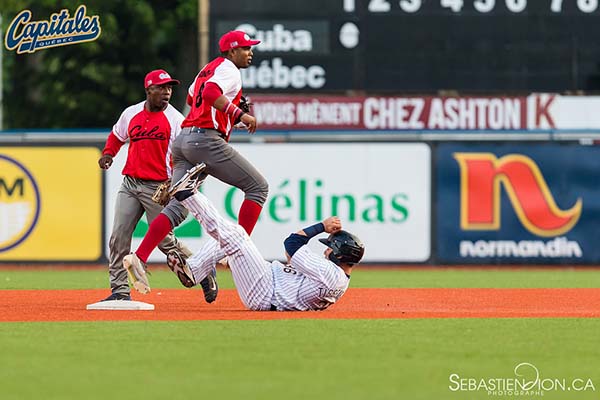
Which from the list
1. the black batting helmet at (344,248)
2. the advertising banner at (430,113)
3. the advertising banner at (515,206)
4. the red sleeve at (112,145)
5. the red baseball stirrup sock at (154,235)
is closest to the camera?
the black batting helmet at (344,248)

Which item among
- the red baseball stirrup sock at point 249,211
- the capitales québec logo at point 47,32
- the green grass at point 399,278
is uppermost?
the capitales québec logo at point 47,32

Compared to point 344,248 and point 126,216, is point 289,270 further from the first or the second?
point 126,216

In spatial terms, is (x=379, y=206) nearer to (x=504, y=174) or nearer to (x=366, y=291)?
(x=504, y=174)

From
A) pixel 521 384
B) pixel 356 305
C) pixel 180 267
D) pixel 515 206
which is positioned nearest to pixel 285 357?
pixel 521 384

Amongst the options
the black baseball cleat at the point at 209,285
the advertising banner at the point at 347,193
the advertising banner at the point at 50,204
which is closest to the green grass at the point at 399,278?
the advertising banner at the point at 50,204

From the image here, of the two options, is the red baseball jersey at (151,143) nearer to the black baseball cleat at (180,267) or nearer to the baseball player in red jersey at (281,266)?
the baseball player in red jersey at (281,266)

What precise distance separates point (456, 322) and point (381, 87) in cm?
927

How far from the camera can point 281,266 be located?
971 cm

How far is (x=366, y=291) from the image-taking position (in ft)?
41.0

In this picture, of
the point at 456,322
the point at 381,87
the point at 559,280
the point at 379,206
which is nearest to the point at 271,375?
the point at 456,322

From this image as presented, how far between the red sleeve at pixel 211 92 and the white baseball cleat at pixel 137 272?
1.15 m

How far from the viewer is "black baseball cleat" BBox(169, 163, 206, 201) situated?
31.5ft

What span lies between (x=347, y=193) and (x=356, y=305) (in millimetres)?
5852

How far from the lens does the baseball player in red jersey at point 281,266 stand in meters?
9.36
